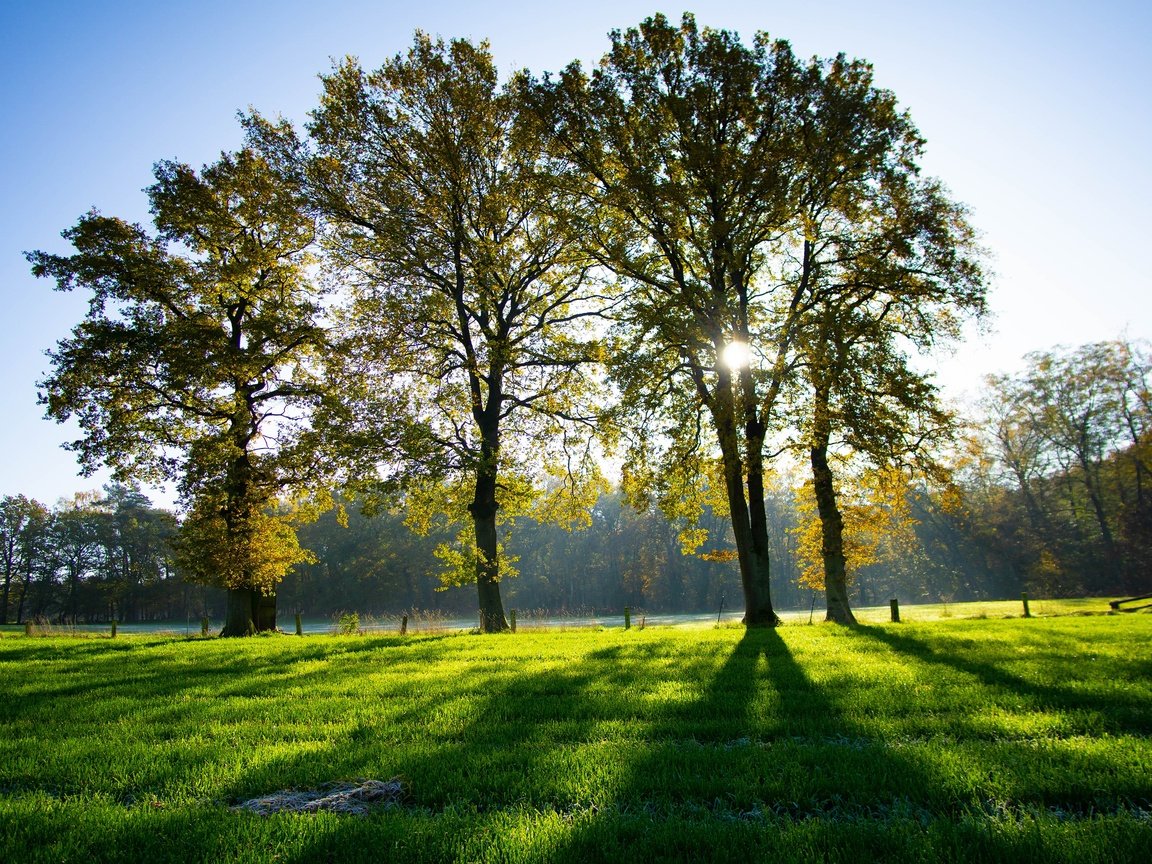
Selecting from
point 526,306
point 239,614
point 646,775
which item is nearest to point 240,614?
point 239,614

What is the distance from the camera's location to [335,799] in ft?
12.0

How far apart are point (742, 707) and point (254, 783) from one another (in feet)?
13.1

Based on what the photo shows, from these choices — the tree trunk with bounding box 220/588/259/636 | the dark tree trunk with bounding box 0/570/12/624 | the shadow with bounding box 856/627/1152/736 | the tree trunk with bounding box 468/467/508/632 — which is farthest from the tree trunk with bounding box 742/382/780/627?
the dark tree trunk with bounding box 0/570/12/624

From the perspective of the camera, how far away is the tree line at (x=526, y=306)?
16.9 meters

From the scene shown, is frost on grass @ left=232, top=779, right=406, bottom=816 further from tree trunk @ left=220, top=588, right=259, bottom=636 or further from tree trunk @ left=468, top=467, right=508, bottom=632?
tree trunk @ left=220, top=588, right=259, bottom=636

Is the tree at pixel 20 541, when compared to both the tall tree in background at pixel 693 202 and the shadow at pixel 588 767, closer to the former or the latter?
the tall tree in background at pixel 693 202

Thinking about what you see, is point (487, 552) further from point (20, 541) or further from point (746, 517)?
point (20, 541)

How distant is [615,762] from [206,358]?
848 inches

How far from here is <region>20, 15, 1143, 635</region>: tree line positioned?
16906 mm

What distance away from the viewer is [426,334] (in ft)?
73.7

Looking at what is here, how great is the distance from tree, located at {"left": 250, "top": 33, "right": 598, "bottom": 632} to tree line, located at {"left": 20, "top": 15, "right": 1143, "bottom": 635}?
0.36 feet

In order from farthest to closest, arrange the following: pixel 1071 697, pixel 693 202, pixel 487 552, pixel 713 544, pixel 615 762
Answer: pixel 713 544 < pixel 487 552 < pixel 693 202 < pixel 1071 697 < pixel 615 762

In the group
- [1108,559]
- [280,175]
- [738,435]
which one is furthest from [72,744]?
[1108,559]

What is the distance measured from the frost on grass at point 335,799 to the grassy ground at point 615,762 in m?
0.13
